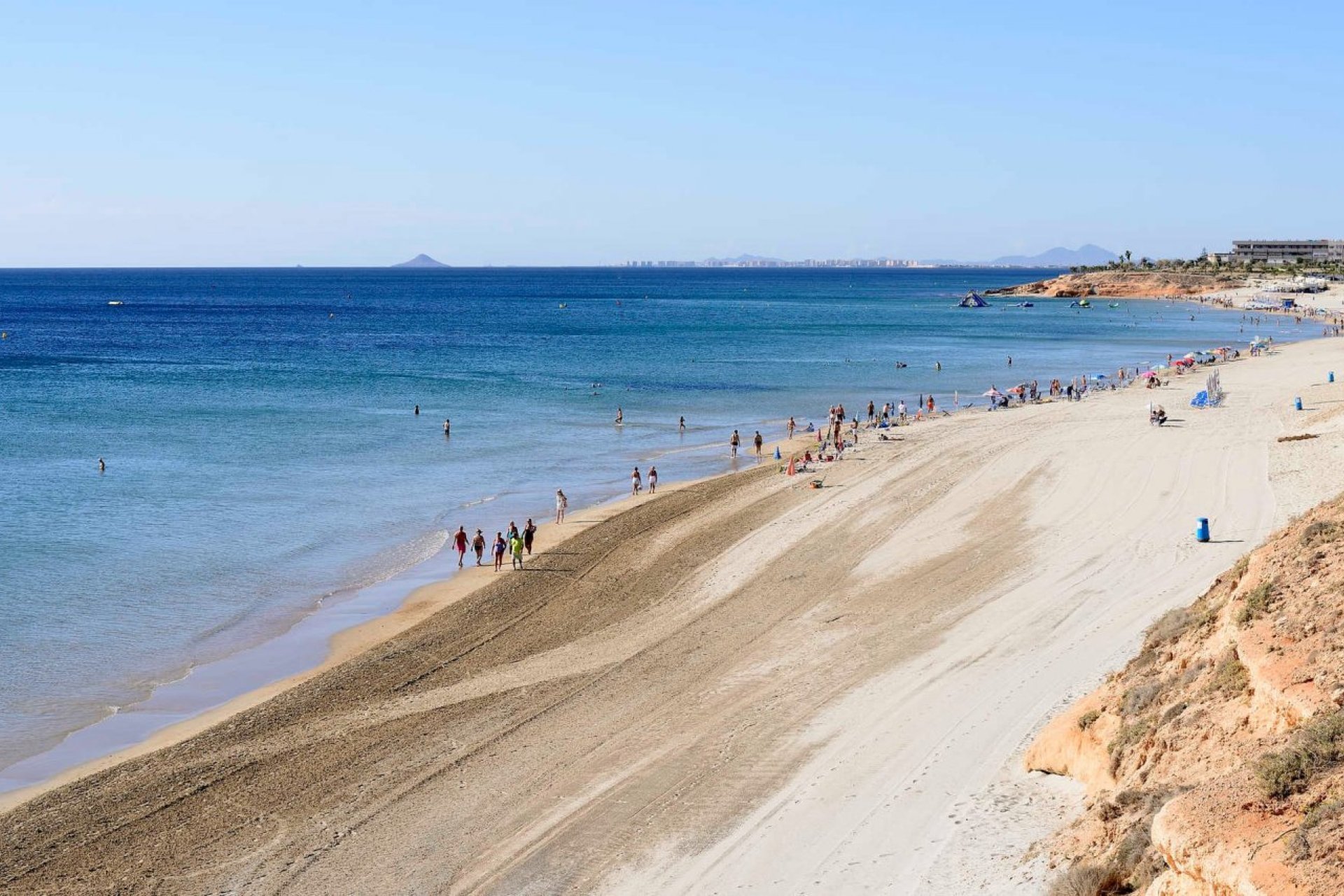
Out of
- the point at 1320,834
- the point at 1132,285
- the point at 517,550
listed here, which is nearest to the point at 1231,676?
the point at 1320,834

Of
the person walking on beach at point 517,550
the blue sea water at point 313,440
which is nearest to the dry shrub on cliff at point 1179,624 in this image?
the blue sea water at point 313,440

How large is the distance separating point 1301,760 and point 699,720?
9.15 meters

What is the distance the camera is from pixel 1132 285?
556 feet

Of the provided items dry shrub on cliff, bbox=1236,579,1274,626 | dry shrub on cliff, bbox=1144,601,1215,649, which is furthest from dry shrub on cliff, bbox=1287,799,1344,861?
dry shrub on cliff, bbox=1144,601,1215,649

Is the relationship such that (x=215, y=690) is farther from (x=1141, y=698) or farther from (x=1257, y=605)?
(x=1257, y=605)

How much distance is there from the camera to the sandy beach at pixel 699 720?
12.7 meters

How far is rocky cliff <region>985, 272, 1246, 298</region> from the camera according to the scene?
15825 cm

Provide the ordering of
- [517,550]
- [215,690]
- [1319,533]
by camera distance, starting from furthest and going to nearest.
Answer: [517,550] → [215,690] → [1319,533]

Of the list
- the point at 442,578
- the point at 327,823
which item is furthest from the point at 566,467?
the point at 327,823

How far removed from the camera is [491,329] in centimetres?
11394

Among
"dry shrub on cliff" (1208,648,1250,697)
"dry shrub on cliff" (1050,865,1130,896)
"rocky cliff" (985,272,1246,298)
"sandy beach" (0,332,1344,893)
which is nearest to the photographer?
"dry shrub on cliff" (1050,865,1130,896)

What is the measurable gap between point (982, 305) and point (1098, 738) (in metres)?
143

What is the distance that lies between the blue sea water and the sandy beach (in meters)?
3.16

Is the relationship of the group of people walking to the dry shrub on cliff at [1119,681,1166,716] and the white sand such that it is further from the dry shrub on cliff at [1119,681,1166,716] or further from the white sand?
the dry shrub on cliff at [1119,681,1166,716]
